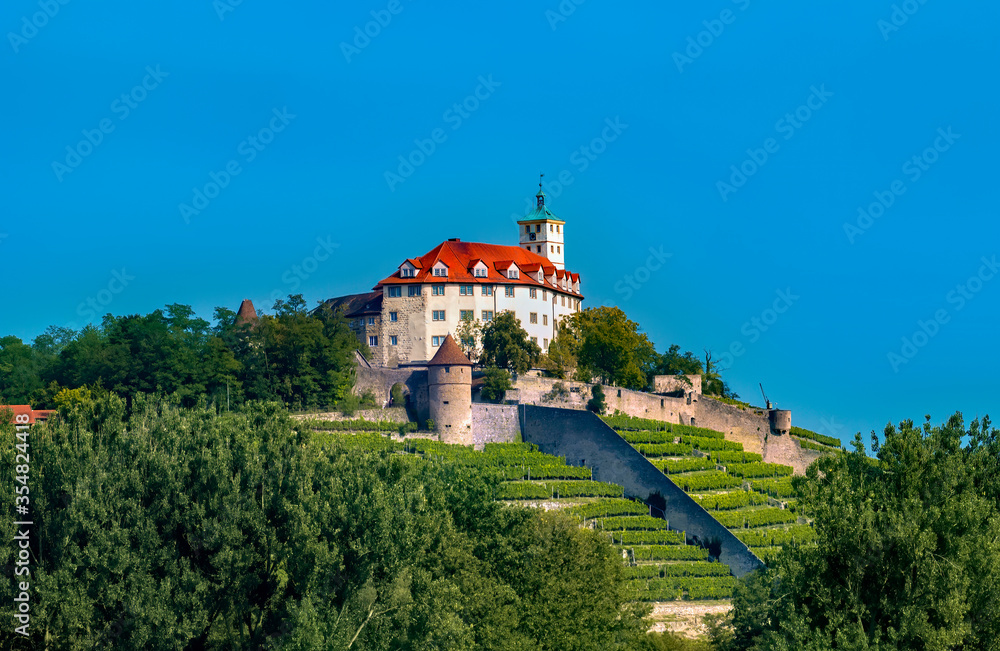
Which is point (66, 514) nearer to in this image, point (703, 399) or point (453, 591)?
point (453, 591)

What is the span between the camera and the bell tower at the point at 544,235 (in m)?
91.6

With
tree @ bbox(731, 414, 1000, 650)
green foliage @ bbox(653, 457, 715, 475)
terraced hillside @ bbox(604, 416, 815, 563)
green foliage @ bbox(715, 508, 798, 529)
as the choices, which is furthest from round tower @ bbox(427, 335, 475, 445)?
tree @ bbox(731, 414, 1000, 650)

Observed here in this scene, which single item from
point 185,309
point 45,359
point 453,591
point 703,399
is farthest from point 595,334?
point 453,591

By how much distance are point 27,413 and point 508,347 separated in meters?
26.5

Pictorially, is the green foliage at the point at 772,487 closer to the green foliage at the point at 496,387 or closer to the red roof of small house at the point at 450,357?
the green foliage at the point at 496,387

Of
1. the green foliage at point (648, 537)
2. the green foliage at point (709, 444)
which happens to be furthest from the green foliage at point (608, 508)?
the green foliage at point (709, 444)

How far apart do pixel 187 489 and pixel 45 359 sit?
41255mm

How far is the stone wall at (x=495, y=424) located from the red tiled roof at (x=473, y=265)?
459 inches

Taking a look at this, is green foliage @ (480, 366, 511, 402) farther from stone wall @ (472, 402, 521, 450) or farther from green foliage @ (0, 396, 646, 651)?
green foliage @ (0, 396, 646, 651)

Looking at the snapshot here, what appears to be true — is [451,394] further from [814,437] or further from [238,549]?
[238,549]

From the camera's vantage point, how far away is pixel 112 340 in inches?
2751

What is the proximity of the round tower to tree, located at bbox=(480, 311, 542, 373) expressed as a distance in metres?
5.04

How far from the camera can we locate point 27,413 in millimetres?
54688

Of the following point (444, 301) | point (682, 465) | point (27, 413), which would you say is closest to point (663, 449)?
point (682, 465)
